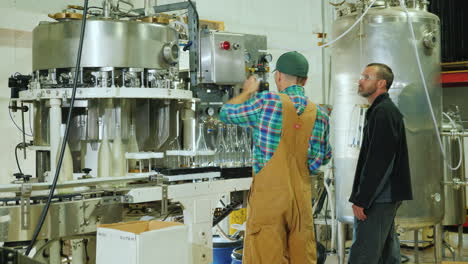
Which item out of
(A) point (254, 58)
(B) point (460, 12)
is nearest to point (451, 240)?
(B) point (460, 12)

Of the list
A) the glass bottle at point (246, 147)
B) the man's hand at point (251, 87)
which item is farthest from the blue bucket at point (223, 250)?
the man's hand at point (251, 87)

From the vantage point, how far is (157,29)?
326cm

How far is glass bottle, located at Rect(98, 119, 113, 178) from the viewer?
3.02 metres

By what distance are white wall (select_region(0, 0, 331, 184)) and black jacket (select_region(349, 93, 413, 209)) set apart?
3.91 ft

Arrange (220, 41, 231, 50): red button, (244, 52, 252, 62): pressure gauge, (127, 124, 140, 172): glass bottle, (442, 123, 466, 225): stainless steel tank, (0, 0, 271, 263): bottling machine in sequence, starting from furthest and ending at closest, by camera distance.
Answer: (442, 123, 466, 225): stainless steel tank → (244, 52, 252, 62): pressure gauge → (220, 41, 231, 50): red button → (127, 124, 140, 172): glass bottle → (0, 0, 271, 263): bottling machine

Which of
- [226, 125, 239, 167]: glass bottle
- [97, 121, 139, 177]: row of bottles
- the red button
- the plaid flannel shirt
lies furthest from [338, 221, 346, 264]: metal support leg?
[97, 121, 139, 177]: row of bottles

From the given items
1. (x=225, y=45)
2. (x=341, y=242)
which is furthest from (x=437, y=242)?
(x=225, y=45)

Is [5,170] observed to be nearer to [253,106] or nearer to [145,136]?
[145,136]

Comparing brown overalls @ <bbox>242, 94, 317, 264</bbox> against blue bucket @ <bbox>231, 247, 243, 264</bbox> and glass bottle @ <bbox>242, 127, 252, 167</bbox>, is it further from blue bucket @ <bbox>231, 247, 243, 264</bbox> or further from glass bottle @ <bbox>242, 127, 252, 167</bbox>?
blue bucket @ <bbox>231, 247, 243, 264</bbox>

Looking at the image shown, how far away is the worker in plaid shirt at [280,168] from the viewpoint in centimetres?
275

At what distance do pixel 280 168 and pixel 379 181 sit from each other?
0.90 m

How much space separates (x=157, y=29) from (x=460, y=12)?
4985mm

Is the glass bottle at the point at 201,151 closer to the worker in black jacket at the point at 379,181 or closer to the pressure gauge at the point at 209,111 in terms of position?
the pressure gauge at the point at 209,111

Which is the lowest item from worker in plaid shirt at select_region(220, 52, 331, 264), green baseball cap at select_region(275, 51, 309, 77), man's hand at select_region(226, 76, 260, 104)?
worker in plaid shirt at select_region(220, 52, 331, 264)
